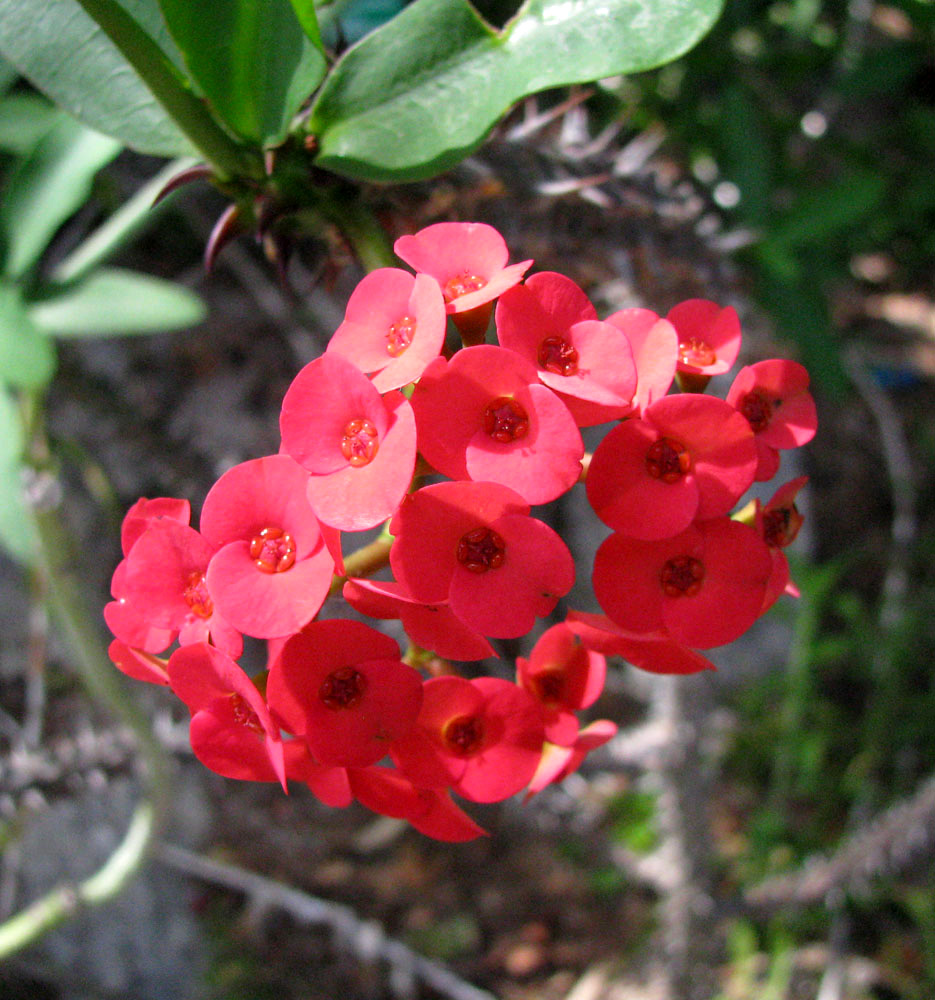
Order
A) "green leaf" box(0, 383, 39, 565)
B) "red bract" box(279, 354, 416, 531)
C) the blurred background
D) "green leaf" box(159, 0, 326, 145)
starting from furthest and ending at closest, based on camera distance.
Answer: the blurred background < "green leaf" box(0, 383, 39, 565) < "green leaf" box(159, 0, 326, 145) < "red bract" box(279, 354, 416, 531)

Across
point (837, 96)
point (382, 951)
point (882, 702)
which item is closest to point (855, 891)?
point (882, 702)

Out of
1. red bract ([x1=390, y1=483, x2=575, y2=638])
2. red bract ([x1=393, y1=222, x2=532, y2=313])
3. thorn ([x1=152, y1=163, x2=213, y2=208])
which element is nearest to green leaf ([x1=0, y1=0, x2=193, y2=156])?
thorn ([x1=152, y1=163, x2=213, y2=208])

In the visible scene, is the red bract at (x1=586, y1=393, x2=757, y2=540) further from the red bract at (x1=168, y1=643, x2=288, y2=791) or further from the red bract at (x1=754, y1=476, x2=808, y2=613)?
the red bract at (x1=168, y1=643, x2=288, y2=791)

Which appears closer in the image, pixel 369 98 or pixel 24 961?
pixel 369 98

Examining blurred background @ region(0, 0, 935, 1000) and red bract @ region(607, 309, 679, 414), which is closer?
red bract @ region(607, 309, 679, 414)

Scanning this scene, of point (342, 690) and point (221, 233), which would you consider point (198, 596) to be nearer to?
point (342, 690)

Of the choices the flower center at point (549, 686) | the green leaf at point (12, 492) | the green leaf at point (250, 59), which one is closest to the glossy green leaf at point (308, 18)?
the green leaf at point (250, 59)

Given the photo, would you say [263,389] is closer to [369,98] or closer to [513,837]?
[513,837]
